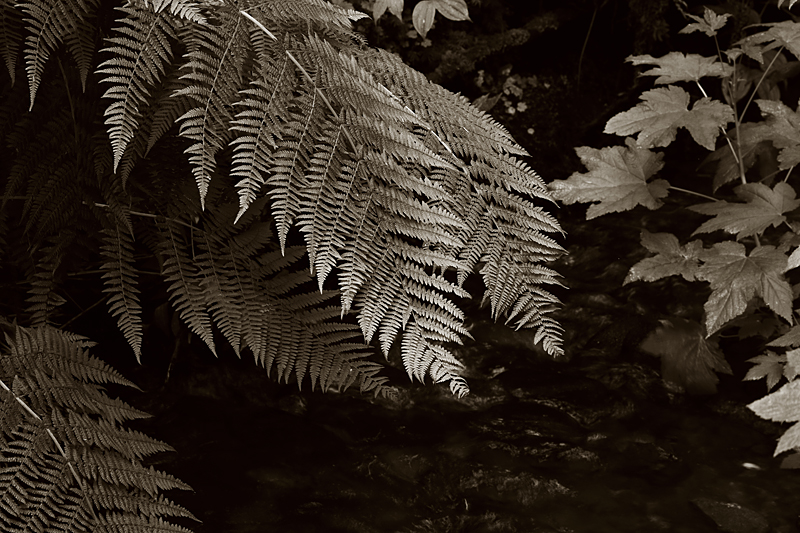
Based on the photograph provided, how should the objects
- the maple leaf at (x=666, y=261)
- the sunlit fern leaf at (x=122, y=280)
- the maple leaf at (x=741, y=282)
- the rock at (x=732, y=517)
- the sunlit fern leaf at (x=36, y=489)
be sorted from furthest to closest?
the maple leaf at (x=666, y=261), the maple leaf at (x=741, y=282), the rock at (x=732, y=517), the sunlit fern leaf at (x=122, y=280), the sunlit fern leaf at (x=36, y=489)

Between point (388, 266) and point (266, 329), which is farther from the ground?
point (388, 266)

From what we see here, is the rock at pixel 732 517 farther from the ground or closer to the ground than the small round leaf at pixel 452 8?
closer to the ground

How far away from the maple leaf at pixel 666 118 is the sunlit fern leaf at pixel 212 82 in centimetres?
139

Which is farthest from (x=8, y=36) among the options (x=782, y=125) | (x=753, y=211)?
(x=782, y=125)

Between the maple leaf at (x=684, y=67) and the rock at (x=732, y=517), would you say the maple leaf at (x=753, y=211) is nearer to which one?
the maple leaf at (x=684, y=67)

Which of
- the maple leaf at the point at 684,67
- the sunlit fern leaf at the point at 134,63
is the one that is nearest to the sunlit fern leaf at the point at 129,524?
the sunlit fern leaf at the point at 134,63

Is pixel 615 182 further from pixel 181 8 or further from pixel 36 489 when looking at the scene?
pixel 36 489

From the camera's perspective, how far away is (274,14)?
5.05ft

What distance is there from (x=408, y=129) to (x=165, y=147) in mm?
692

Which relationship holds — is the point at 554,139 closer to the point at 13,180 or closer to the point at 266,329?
the point at 266,329

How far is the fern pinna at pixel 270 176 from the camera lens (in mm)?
1439

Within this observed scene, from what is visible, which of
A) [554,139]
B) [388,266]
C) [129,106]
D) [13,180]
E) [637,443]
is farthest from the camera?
[554,139]

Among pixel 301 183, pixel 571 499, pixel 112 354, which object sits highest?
pixel 301 183

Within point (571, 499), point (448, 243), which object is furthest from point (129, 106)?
point (571, 499)
